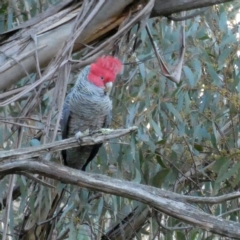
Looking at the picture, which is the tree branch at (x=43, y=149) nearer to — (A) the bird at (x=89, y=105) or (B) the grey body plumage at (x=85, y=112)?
(A) the bird at (x=89, y=105)

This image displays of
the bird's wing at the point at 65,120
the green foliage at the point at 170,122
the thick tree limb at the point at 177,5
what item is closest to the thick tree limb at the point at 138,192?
the thick tree limb at the point at 177,5

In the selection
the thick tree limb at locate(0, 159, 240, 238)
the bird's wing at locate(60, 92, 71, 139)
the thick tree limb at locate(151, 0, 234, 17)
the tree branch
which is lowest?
the thick tree limb at locate(0, 159, 240, 238)

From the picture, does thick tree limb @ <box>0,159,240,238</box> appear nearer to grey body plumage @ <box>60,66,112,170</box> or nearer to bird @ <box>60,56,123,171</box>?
bird @ <box>60,56,123,171</box>

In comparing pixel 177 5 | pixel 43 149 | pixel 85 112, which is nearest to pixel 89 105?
pixel 85 112

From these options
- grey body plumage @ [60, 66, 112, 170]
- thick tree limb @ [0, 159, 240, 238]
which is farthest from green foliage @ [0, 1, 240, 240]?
thick tree limb @ [0, 159, 240, 238]

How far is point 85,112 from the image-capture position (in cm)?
221

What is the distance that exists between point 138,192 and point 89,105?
856 mm

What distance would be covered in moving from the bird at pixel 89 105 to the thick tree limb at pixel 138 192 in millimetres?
606

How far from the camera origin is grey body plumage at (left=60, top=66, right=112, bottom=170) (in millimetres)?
2143

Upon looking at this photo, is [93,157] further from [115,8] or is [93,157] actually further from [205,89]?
[115,8]

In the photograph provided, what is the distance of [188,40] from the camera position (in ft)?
7.44

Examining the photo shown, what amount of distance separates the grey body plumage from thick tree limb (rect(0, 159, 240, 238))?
2.42ft

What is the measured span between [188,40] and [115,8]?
A: 67 cm

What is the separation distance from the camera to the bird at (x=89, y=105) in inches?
80.3
